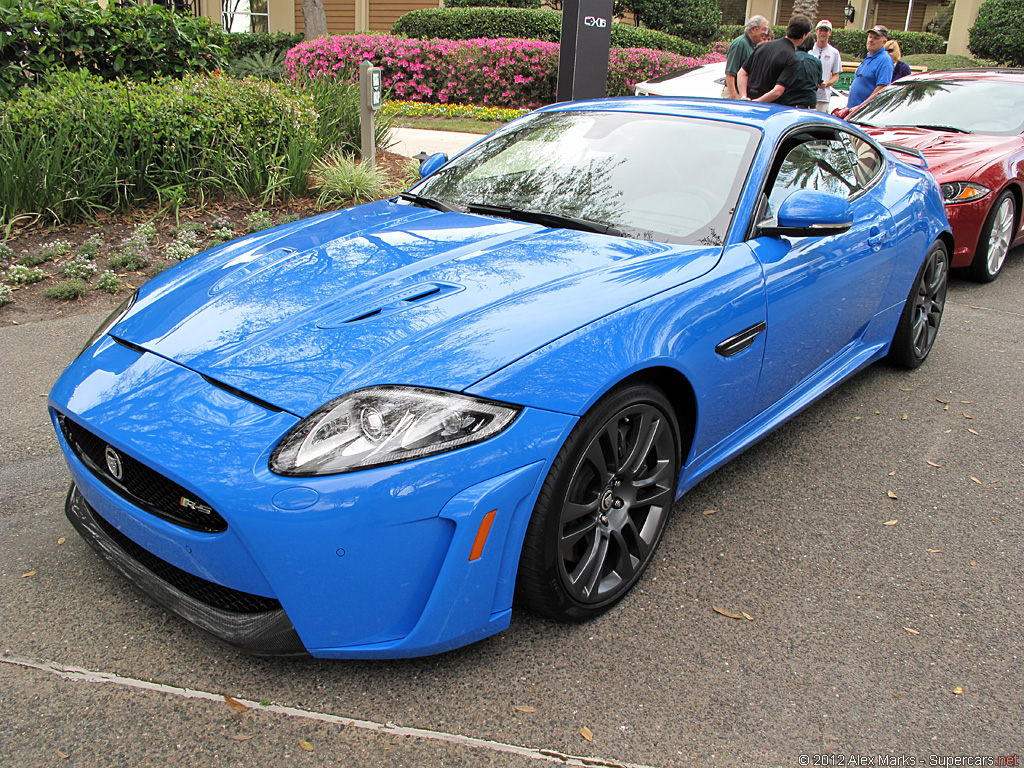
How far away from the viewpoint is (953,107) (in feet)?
23.1

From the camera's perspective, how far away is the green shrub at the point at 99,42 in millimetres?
7469

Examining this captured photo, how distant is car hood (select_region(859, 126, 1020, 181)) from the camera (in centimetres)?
603

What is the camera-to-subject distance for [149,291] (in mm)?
2840

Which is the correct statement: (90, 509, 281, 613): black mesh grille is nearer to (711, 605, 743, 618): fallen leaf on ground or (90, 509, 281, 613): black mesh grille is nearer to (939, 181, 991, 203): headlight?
(711, 605, 743, 618): fallen leaf on ground

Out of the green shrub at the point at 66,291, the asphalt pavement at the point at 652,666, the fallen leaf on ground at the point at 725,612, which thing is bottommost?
the fallen leaf on ground at the point at 725,612

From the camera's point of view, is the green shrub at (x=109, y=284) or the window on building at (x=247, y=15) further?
the window on building at (x=247, y=15)

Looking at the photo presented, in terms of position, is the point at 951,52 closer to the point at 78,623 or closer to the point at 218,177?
the point at 218,177

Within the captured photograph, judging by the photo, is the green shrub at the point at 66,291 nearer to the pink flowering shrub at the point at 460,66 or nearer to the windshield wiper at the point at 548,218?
the windshield wiper at the point at 548,218

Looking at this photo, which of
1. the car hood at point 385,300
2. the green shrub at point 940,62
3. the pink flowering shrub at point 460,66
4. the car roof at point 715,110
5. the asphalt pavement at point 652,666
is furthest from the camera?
the green shrub at point 940,62

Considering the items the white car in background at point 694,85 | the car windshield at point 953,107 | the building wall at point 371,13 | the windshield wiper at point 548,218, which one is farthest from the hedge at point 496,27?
the windshield wiper at point 548,218

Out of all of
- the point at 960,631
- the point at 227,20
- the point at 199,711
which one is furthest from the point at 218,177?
the point at 227,20

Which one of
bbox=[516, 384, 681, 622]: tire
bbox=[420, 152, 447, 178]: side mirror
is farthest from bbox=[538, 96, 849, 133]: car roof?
bbox=[516, 384, 681, 622]: tire

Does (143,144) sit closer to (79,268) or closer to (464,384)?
(79,268)

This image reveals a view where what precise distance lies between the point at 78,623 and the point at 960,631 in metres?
2.60
